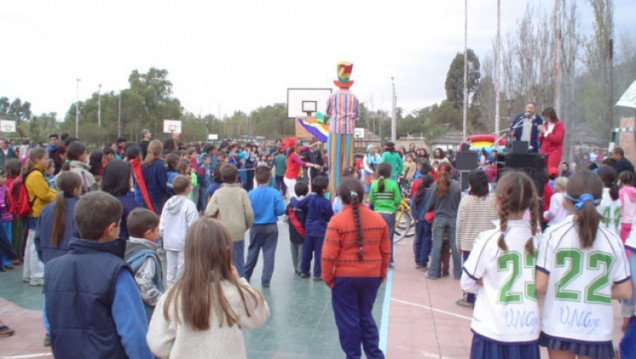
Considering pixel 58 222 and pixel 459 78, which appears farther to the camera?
pixel 459 78

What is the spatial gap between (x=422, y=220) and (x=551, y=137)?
2600mm

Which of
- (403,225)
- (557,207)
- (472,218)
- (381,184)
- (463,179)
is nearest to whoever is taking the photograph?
(472,218)

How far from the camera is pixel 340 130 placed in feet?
37.1

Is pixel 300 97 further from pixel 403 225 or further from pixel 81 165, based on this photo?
pixel 81 165

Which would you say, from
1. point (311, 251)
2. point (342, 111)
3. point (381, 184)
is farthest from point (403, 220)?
point (311, 251)

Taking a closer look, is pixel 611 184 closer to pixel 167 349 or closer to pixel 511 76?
pixel 167 349

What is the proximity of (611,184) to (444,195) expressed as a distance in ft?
8.05

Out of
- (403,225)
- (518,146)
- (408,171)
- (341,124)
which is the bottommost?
(403,225)

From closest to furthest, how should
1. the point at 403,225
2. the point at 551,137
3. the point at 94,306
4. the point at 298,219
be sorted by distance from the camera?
1. the point at 94,306
2. the point at 298,219
3. the point at 551,137
4. the point at 403,225

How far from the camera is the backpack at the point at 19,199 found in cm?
831

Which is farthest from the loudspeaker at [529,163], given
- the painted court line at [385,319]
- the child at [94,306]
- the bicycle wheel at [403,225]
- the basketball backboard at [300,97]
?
the basketball backboard at [300,97]

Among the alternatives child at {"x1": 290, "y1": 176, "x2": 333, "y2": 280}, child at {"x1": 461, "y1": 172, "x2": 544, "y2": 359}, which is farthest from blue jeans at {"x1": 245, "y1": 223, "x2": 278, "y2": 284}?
child at {"x1": 461, "y1": 172, "x2": 544, "y2": 359}

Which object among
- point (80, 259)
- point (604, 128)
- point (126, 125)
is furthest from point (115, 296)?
point (126, 125)

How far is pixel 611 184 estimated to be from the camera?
722 cm
